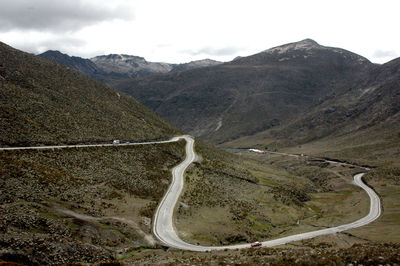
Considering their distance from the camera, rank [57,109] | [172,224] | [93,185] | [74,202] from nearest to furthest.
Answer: [74,202] < [172,224] < [93,185] < [57,109]

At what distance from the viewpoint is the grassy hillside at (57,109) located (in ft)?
204

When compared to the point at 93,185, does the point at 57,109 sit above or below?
above

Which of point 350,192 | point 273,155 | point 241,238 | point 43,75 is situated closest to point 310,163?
point 273,155

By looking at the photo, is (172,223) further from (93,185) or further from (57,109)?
(57,109)

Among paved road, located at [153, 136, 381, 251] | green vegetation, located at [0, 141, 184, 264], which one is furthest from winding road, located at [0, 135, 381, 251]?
green vegetation, located at [0, 141, 184, 264]

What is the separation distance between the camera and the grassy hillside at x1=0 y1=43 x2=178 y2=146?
62.1m

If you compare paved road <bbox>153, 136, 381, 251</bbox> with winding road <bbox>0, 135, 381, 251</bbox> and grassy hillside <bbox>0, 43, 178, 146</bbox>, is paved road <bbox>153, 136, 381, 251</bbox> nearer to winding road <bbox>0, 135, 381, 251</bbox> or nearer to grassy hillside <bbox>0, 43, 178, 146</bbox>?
winding road <bbox>0, 135, 381, 251</bbox>

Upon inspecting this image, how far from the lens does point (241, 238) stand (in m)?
47.5

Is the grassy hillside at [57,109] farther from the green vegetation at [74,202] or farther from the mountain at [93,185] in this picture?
the green vegetation at [74,202]

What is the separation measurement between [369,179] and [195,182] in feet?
236

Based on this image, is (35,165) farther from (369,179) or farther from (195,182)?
(369,179)

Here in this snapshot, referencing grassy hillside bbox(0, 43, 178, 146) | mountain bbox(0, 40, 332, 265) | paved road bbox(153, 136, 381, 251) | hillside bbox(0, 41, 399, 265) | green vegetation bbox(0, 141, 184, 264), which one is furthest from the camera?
grassy hillside bbox(0, 43, 178, 146)

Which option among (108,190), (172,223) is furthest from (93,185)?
(172,223)

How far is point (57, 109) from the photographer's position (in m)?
79.1
